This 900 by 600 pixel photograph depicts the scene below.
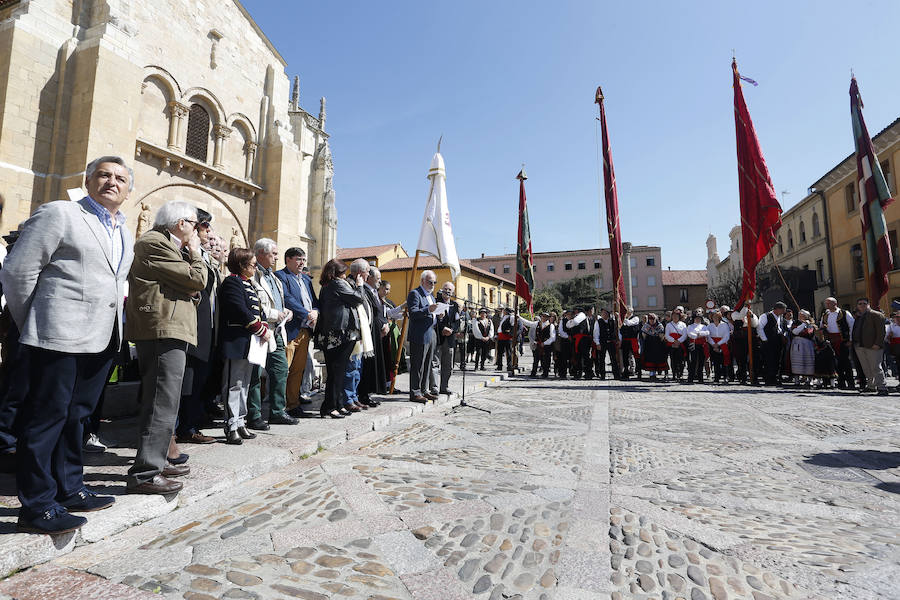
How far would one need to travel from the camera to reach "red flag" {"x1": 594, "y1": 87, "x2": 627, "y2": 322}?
40.8ft

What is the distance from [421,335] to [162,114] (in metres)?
14.4

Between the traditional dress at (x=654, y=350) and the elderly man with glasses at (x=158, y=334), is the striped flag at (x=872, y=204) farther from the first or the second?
the elderly man with glasses at (x=158, y=334)

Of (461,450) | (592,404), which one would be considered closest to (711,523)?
(461,450)

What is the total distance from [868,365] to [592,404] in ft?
22.0

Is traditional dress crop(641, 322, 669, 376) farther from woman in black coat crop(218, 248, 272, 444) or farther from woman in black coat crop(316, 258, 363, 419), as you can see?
woman in black coat crop(218, 248, 272, 444)

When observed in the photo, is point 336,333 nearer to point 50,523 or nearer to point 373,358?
point 373,358

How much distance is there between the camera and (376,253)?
159 ft

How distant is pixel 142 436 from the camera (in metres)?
2.66

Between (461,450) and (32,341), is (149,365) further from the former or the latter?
(461,450)

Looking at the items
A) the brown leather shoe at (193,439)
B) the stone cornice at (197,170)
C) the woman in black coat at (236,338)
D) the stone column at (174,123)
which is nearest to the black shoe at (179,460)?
the woman in black coat at (236,338)

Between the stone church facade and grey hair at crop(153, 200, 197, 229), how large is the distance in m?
12.5

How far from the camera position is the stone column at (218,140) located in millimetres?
17391

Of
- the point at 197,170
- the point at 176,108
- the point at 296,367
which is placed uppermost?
the point at 176,108

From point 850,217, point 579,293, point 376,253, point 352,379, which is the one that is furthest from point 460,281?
point 352,379
